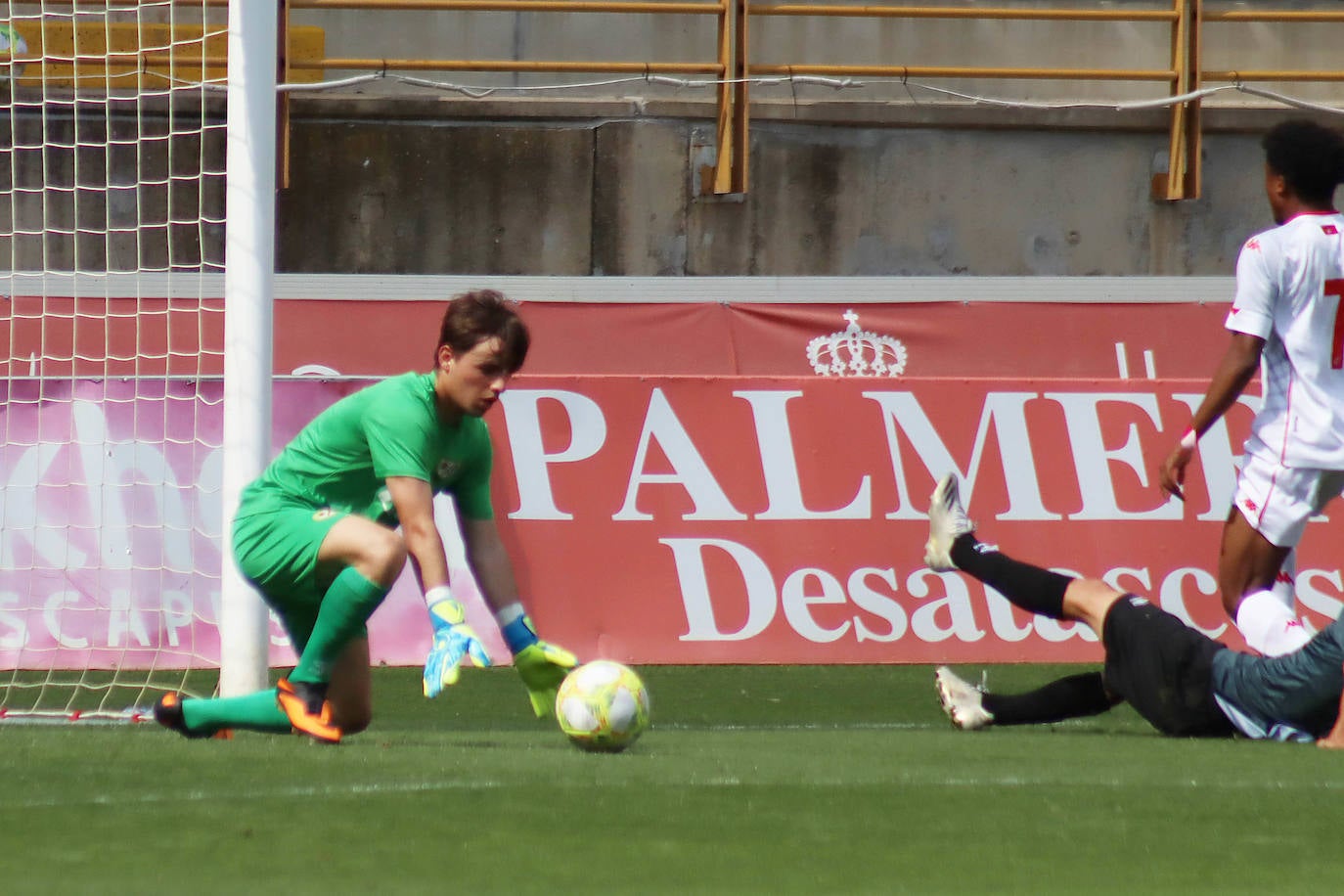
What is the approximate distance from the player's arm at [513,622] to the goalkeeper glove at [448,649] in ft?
1.13

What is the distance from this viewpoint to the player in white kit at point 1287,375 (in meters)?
5.41

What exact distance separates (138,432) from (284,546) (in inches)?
136

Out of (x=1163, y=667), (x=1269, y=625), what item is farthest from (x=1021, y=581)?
(x=1269, y=625)

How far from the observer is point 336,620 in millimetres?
4629

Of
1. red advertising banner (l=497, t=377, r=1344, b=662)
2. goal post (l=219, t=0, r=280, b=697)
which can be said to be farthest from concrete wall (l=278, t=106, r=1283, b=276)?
goal post (l=219, t=0, r=280, b=697)

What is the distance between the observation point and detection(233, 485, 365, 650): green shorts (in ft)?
15.3

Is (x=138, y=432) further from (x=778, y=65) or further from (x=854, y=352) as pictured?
(x=778, y=65)

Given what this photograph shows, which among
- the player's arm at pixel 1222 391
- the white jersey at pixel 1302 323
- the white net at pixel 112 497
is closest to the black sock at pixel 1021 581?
the player's arm at pixel 1222 391

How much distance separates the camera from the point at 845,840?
11.1ft

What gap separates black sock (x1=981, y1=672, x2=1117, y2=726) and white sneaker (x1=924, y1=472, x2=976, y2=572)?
1.54 ft

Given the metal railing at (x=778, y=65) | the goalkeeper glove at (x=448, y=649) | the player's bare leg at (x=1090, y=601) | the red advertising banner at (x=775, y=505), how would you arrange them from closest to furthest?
the goalkeeper glove at (x=448, y=649) < the player's bare leg at (x=1090, y=601) < the red advertising banner at (x=775, y=505) < the metal railing at (x=778, y=65)

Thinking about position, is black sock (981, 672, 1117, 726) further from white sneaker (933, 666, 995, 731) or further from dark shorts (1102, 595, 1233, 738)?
dark shorts (1102, 595, 1233, 738)

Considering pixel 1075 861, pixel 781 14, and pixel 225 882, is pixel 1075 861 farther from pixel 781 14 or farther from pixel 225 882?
pixel 781 14

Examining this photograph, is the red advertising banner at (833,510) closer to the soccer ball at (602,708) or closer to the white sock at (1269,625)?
the white sock at (1269,625)
